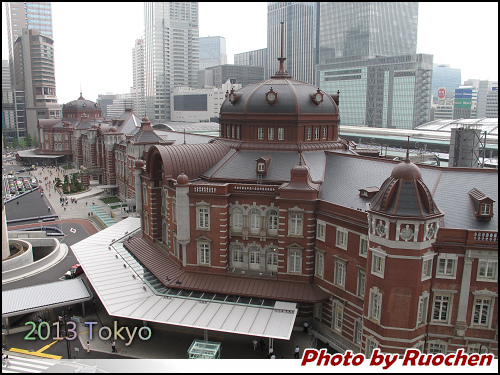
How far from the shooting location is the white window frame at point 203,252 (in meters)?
42.8

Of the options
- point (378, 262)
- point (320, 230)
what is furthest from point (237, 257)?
point (378, 262)

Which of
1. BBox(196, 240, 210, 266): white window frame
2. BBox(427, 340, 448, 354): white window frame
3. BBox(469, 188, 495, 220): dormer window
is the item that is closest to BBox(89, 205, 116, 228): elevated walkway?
BBox(196, 240, 210, 266): white window frame

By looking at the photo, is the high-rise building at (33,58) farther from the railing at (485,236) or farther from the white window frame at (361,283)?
the railing at (485,236)

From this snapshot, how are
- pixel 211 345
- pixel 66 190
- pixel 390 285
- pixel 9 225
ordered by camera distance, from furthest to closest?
1. pixel 66 190
2. pixel 9 225
3. pixel 211 345
4. pixel 390 285

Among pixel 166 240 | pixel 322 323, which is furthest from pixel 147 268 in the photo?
pixel 322 323

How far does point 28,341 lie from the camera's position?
38.9 m

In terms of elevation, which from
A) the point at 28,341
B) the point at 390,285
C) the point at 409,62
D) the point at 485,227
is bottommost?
the point at 28,341

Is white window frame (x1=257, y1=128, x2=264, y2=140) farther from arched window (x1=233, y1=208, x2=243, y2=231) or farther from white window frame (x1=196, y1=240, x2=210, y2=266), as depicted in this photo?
white window frame (x1=196, y1=240, x2=210, y2=266)

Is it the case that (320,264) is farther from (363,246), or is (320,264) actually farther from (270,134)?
(270,134)

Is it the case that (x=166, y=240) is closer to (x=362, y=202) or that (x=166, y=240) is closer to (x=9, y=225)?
(x=362, y=202)

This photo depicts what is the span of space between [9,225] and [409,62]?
129 m

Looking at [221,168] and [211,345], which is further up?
[221,168]

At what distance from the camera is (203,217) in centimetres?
4225

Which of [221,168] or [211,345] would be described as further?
[221,168]
